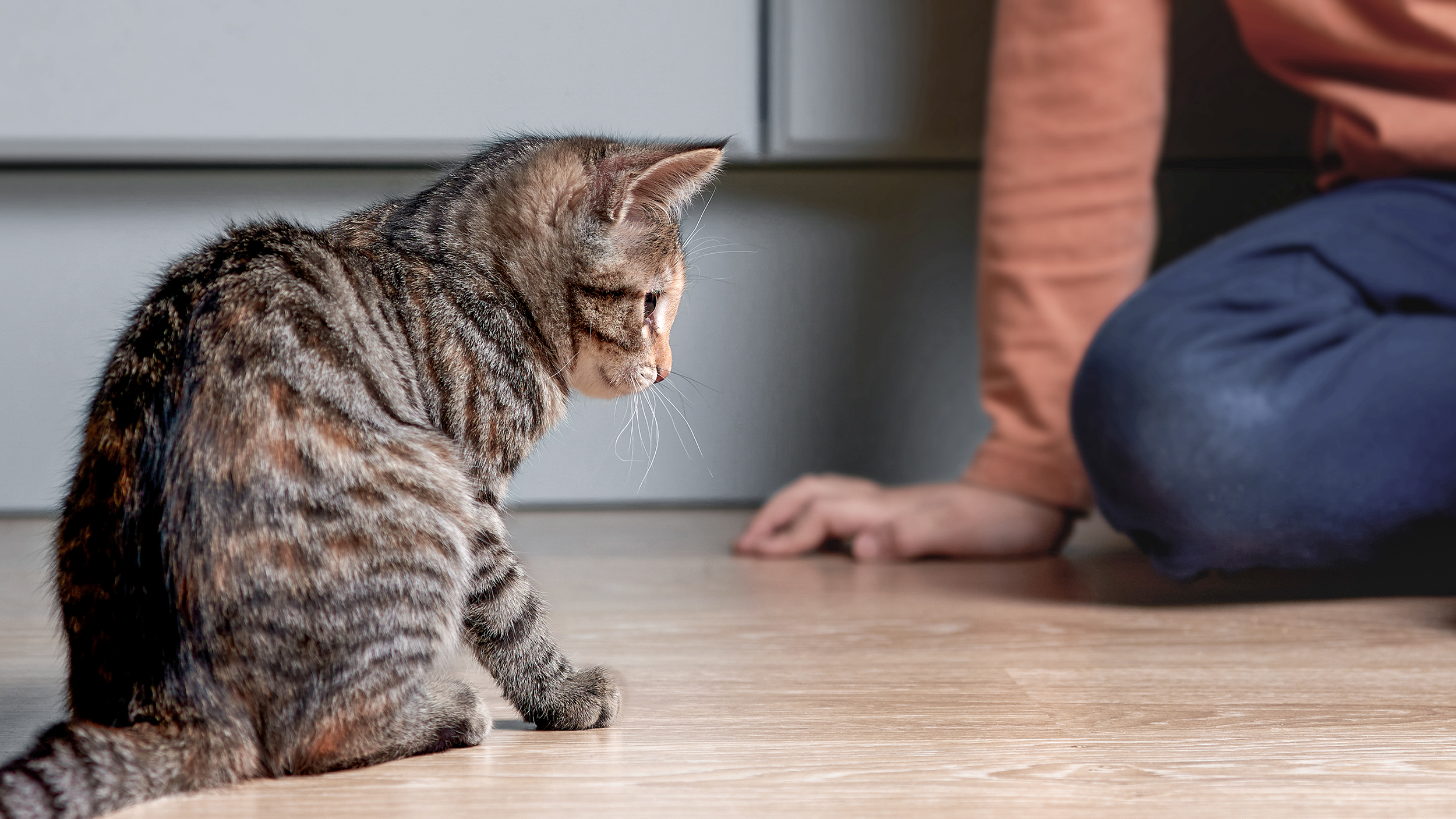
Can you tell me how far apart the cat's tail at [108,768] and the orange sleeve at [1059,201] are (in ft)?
3.03

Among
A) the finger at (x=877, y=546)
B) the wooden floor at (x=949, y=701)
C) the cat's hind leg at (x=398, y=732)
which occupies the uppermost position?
the cat's hind leg at (x=398, y=732)

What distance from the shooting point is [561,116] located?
1509mm

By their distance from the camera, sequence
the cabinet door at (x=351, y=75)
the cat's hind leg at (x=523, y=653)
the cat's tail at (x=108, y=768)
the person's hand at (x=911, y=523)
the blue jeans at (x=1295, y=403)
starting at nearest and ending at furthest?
the cat's tail at (x=108, y=768) < the cat's hind leg at (x=523, y=653) < the blue jeans at (x=1295, y=403) < the person's hand at (x=911, y=523) < the cabinet door at (x=351, y=75)

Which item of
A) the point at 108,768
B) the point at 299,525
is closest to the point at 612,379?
the point at 299,525

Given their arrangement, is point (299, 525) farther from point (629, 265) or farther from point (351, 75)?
point (351, 75)

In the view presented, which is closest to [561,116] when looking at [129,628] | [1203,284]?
[1203,284]

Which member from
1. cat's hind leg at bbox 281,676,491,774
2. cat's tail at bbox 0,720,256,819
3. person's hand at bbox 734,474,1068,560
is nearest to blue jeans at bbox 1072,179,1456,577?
person's hand at bbox 734,474,1068,560

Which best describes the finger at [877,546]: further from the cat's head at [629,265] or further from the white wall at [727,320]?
the cat's head at [629,265]

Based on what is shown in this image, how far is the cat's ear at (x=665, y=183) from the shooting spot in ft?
2.41

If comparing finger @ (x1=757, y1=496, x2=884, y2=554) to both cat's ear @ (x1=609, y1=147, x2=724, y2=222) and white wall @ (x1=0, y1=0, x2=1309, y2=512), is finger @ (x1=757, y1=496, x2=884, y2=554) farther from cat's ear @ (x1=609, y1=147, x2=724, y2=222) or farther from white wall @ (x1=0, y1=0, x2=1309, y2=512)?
cat's ear @ (x1=609, y1=147, x2=724, y2=222)

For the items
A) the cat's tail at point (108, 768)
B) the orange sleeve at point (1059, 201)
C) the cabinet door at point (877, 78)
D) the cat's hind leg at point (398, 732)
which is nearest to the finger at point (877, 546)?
the orange sleeve at point (1059, 201)

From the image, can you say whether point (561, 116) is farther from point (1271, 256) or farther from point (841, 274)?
point (1271, 256)

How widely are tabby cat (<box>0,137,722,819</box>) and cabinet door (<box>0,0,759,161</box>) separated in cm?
80

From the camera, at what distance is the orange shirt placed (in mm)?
1335
